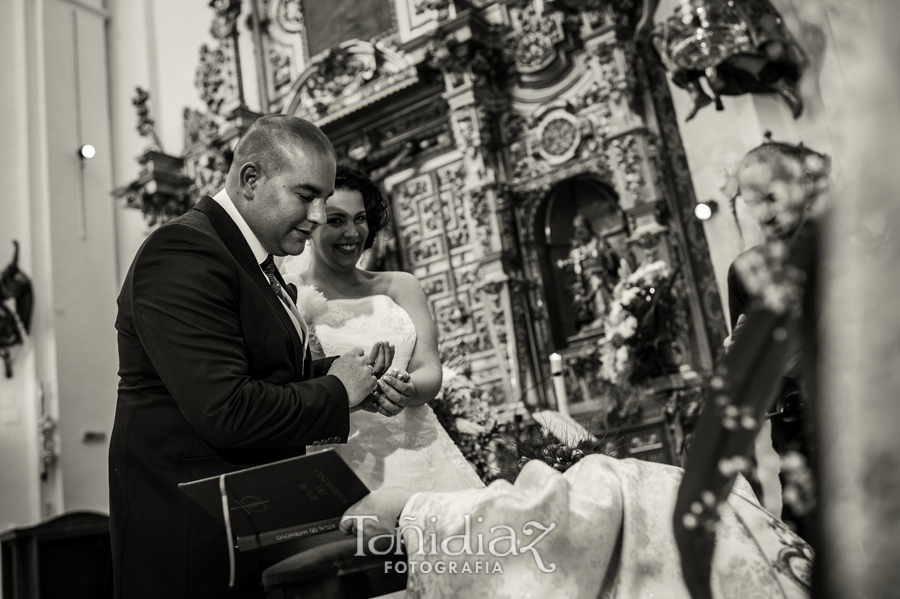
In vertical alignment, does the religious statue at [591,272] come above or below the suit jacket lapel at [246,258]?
above

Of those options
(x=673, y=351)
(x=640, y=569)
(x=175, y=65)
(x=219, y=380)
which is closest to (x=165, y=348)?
(x=219, y=380)

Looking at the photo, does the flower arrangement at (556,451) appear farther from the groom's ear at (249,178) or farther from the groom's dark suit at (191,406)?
the groom's ear at (249,178)

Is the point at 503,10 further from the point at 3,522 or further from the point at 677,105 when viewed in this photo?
the point at 3,522

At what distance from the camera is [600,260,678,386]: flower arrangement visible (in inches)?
199

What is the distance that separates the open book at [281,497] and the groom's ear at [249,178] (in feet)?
2.90

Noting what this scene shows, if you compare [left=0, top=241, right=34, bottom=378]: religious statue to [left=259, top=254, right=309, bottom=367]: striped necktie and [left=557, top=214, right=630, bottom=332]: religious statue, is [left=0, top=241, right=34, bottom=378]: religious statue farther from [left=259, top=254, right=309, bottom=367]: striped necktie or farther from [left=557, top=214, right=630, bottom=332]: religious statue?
[left=259, top=254, right=309, bottom=367]: striped necktie

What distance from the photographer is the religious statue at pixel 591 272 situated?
20.0 feet

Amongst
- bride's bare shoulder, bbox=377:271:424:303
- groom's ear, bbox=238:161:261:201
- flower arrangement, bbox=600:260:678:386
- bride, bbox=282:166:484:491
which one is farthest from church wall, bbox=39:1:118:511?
groom's ear, bbox=238:161:261:201

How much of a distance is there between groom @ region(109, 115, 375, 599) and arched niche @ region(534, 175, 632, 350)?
4341 millimetres

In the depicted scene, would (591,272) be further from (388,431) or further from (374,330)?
(388,431)

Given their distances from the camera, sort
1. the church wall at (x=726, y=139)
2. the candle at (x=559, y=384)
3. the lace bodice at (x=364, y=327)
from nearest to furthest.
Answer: the lace bodice at (x=364, y=327) → the candle at (x=559, y=384) → the church wall at (x=726, y=139)

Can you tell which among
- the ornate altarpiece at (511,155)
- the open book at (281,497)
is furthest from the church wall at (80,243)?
the open book at (281,497)

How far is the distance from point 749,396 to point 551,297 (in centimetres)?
551

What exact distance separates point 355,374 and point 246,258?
40 centimetres
